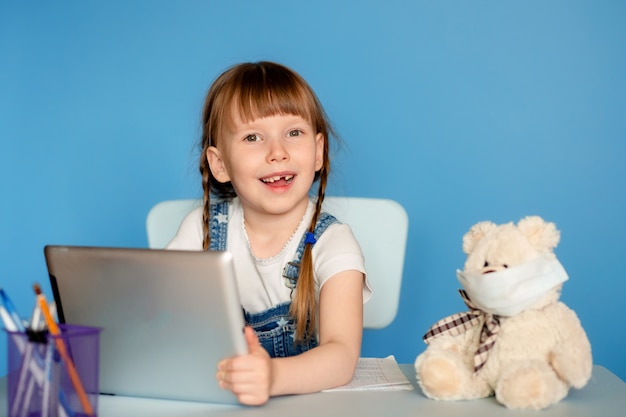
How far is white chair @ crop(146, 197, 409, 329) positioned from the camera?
1564 mm

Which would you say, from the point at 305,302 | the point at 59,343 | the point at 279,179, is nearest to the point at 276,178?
the point at 279,179

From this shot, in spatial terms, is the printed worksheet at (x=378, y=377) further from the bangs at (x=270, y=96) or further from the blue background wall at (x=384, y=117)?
the blue background wall at (x=384, y=117)

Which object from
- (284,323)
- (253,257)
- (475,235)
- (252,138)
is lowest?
(284,323)

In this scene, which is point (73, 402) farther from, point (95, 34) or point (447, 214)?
point (95, 34)

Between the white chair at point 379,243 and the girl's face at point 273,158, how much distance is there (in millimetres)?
126

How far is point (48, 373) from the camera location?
852 mm

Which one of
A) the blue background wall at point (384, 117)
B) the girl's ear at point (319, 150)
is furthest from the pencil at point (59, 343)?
the blue background wall at point (384, 117)

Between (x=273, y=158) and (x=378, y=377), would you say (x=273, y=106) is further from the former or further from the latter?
(x=378, y=377)

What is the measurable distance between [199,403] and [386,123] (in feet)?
4.26

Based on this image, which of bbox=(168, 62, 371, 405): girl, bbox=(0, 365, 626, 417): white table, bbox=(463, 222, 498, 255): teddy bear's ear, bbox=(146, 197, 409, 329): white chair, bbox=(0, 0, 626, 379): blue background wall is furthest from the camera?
bbox=(0, 0, 626, 379): blue background wall

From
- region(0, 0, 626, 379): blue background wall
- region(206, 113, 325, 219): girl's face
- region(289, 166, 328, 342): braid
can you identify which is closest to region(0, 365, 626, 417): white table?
region(289, 166, 328, 342): braid

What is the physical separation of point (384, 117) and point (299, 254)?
2.55 ft

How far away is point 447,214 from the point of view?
2.15 m

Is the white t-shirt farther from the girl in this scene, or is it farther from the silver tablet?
the silver tablet
